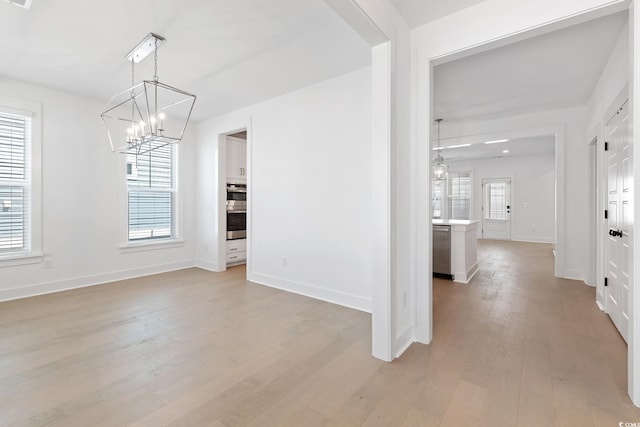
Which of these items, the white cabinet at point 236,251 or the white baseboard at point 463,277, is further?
the white cabinet at point 236,251

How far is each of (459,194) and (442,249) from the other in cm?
654

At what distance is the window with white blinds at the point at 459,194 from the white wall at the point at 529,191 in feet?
1.76

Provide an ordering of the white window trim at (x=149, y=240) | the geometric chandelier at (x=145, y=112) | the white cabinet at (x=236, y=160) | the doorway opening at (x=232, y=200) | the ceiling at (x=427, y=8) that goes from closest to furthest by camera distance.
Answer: the ceiling at (x=427, y=8), the geometric chandelier at (x=145, y=112), the white window trim at (x=149, y=240), the doorway opening at (x=232, y=200), the white cabinet at (x=236, y=160)

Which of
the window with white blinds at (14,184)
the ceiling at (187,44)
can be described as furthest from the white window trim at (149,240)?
the ceiling at (187,44)

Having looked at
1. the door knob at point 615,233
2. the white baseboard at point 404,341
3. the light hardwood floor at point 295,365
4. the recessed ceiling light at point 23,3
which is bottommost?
the light hardwood floor at point 295,365

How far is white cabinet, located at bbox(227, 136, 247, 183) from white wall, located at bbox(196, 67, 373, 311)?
0.61 m

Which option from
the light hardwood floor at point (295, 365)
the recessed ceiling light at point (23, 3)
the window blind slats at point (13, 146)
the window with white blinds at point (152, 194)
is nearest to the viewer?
the light hardwood floor at point (295, 365)

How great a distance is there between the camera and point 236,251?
18.7ft

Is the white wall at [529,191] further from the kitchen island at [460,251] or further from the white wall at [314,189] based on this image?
the white wall at [314,189]

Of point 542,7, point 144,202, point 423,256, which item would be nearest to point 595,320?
point 423,256

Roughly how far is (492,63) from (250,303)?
12.9ft

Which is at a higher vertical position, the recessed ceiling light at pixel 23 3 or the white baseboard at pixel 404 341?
the recessed ceiling light at pixel 23 3

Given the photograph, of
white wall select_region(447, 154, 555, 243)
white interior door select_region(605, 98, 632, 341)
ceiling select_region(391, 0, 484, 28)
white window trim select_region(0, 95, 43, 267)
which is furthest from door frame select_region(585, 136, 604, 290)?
white window trim select_region(0, 95, 43, 267)

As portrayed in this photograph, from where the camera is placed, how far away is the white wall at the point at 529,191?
8.88m
